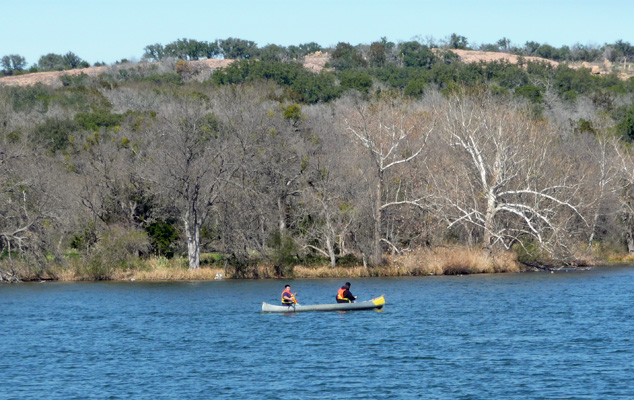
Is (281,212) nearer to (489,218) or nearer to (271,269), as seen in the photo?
(271,269)

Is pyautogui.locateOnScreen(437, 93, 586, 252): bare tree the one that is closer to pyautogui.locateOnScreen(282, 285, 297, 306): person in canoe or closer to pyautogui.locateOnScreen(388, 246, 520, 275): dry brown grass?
pyautogui.locateOnScreen(388, 246, 520, 275): dry brown grass

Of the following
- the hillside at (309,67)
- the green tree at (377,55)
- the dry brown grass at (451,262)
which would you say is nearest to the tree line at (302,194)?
the dry brown grass at (451,262)

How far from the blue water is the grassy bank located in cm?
327

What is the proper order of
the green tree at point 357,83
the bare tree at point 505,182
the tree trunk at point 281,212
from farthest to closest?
1. the green tree at point 357,83
2. the tree trunk at point 281,212
3. the bare tree at point 505,182

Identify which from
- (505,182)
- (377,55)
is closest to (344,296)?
(505,182)

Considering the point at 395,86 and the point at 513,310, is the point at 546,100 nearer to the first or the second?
the point at 395,86

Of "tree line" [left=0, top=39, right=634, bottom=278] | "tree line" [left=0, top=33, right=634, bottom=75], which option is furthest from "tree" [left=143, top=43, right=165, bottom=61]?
"tree line" [left=0, top=39, right=634, bottom=278]

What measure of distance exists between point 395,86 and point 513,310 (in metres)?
83.3

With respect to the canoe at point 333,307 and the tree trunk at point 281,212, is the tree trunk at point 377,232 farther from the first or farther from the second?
the canoe at point 333,307

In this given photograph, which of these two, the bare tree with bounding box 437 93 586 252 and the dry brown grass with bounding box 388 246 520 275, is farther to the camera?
the bare tree with bounding box 437 93 586 252

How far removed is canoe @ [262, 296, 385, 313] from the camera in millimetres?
39562

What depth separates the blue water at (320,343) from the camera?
2558 centimetres

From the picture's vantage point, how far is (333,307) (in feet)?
131

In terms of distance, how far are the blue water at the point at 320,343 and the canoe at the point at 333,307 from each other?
383 mm
